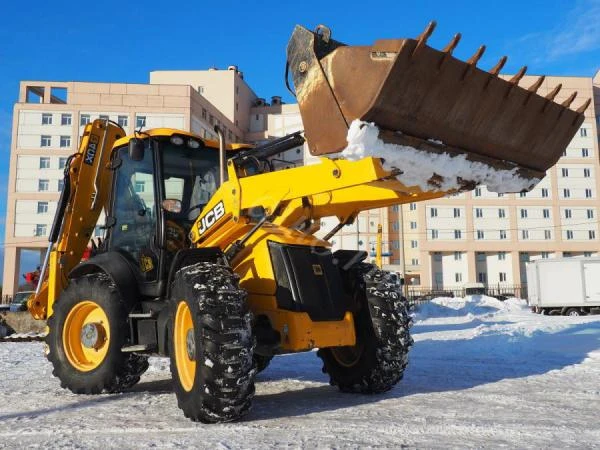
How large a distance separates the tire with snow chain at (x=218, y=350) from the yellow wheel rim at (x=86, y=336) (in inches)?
72.8

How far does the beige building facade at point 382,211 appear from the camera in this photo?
55812 millimetres

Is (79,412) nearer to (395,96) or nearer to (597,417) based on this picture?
(395,96)

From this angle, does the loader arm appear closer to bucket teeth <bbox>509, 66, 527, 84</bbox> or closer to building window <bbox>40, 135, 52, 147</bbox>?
bucket teeth <bbox>509, 66, 527, 84</bbox>

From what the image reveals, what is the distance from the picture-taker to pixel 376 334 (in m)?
5.92

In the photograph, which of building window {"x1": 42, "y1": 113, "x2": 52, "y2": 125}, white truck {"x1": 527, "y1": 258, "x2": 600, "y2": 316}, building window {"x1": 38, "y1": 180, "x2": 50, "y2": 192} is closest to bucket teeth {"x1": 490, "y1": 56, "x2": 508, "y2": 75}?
white truck {"x1": 527, "y1": 258, "x2": 600, "y2": 316}

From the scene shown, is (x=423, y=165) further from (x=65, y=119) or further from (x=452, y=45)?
(x=65, y=119)

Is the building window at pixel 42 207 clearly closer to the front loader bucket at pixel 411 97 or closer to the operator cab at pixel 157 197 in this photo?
the operator cab at pixel 157 197

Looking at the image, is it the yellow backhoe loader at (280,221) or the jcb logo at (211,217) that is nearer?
the yellow backhoe loader at (280,221)

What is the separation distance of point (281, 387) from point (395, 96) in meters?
4.05

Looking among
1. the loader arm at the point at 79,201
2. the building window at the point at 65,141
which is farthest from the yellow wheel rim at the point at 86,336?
the building window at the point at 65,141

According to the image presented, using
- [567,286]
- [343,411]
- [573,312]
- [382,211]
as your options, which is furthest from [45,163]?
[343,411]

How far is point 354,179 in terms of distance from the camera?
4.63 m

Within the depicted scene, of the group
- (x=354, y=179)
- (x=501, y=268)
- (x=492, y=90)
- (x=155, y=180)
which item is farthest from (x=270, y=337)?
(x=501, y=268)

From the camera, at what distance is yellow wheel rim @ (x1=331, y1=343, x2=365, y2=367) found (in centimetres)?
620
